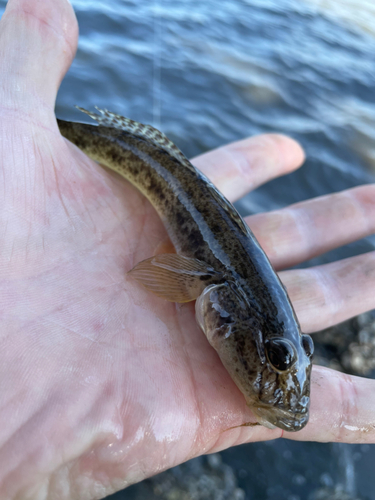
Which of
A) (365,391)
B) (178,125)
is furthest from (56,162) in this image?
(178,125)

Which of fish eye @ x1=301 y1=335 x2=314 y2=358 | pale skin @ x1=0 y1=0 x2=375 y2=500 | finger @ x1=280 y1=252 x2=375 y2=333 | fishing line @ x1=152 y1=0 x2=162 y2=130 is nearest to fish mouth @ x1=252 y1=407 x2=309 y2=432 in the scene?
pale skin @ x1=0 y1=0 x2=375 y2=500

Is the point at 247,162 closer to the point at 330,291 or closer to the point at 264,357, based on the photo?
the point at 330,291

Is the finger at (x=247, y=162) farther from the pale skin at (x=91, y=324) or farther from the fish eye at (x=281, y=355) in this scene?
the fish eye at (x=281, y=355)

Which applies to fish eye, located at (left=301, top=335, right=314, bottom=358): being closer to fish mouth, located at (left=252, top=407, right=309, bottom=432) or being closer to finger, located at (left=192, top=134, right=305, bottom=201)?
fish mouth, located at (left=252, top=407, right=309, bottom=432)

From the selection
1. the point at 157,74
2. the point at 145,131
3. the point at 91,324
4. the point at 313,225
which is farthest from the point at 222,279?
the point at 157,74

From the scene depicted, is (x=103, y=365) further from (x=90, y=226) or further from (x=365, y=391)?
(x=365, y=391)

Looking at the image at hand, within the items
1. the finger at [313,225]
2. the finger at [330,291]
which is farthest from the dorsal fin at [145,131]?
the finger at [330,291]
